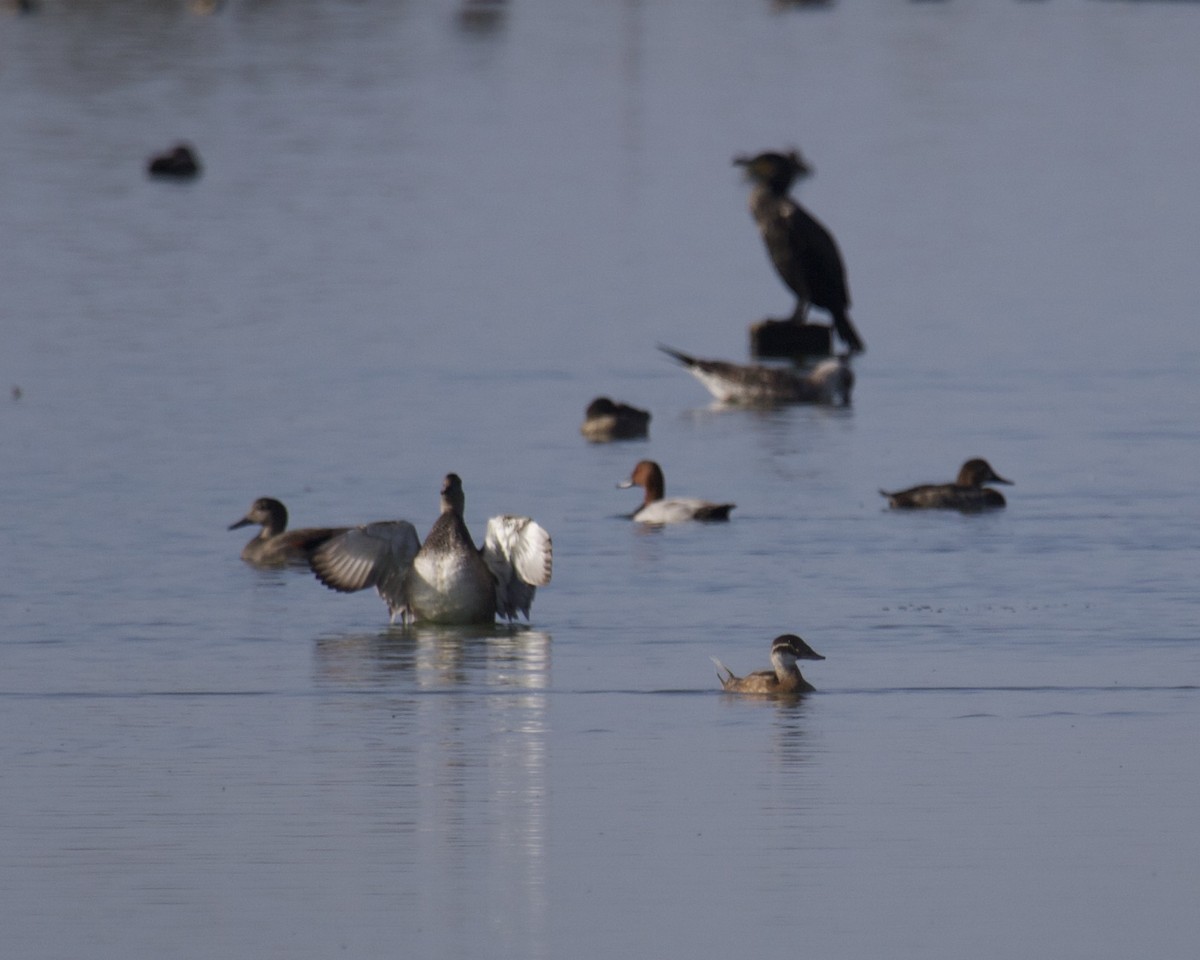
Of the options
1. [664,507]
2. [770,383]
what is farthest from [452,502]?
[770,383]

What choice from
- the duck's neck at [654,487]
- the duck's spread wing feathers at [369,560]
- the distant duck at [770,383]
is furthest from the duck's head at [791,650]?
the distant duck at [770,383]

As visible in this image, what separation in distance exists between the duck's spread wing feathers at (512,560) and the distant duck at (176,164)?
29.9 metres

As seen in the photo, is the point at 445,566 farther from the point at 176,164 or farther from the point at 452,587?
the point at 176,164

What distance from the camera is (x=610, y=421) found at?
2031 centimetres

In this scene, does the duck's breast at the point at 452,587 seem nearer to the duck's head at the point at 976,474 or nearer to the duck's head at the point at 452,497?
the duck's head at the point at 452,497

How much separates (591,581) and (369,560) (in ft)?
5.05

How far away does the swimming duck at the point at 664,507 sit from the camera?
55.2 ft

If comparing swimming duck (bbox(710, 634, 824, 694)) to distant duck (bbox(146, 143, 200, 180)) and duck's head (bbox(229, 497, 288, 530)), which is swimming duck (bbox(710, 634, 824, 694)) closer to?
duck's head (bbox(229, 497, 288, 530))

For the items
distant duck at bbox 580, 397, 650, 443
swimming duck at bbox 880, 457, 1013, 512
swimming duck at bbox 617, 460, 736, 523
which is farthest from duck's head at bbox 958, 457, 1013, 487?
distant duck at bbox 580, 397, 650, 443

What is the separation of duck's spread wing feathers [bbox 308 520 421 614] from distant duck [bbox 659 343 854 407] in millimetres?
8809

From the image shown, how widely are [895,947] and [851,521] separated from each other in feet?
28.5

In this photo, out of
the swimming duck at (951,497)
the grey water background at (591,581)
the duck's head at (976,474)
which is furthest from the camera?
the duck's head at (976,474)

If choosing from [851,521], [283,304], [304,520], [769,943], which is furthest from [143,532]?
[283,304]

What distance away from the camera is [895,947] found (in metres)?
8.38
